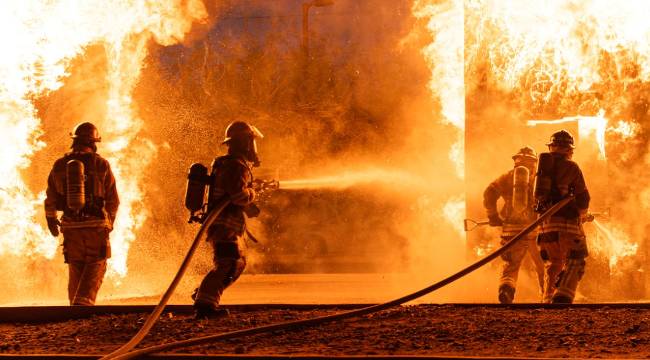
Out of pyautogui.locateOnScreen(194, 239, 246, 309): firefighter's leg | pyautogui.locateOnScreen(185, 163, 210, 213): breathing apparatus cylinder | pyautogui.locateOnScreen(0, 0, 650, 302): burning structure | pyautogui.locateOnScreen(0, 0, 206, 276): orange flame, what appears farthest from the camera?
pyautogui.locateOnScreen(0, 0, 206, 276): orange flame

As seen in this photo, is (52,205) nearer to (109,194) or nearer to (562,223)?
(109,194)

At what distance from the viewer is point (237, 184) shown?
6.90m

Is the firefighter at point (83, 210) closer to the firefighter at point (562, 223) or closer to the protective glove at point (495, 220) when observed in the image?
the protective glove at point (495, 220)

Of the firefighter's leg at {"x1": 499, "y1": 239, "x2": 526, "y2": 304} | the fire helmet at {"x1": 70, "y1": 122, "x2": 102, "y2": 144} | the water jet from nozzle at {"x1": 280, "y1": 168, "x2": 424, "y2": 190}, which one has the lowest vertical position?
the firefighter's leg at {"x1": 499, "y1": 239, "x2": 526, "y2": 304}

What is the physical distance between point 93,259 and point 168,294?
1999mm

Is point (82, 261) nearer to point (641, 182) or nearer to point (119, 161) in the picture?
point (119, 161)

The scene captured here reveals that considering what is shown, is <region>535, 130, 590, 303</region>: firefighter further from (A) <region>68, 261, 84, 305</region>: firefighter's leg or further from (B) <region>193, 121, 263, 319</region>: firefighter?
(A) <region>68, 261, 84, 305</region>: firefighter's leg

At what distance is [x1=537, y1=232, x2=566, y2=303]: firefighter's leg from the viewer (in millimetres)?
8076

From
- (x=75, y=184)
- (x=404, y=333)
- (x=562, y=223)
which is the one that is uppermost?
A: (x=75, y=184)

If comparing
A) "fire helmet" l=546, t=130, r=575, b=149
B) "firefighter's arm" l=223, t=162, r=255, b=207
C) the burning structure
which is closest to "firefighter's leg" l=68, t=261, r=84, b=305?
"firefighter's arm" l=223, t=162, r=255, b=207

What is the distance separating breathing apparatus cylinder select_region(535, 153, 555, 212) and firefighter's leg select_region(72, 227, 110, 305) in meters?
4.22

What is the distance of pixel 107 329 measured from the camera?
20.9ft

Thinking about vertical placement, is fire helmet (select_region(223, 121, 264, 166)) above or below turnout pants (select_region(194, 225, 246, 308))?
above

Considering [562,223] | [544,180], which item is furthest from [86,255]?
[562,223]
